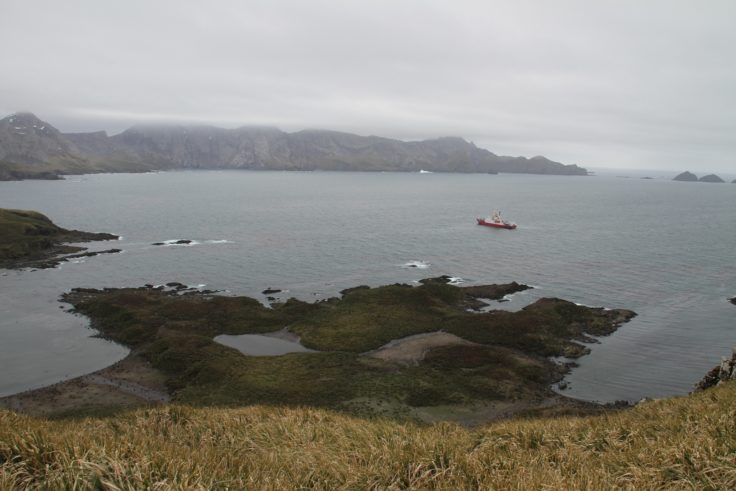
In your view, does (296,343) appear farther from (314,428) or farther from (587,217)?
(587,217)

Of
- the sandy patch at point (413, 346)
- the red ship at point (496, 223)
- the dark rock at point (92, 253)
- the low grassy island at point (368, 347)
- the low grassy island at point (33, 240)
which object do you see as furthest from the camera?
the red ship at point (496, 223)

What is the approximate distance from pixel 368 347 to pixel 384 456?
38274mm

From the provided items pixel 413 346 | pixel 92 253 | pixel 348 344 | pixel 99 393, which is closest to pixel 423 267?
pixel 413 346

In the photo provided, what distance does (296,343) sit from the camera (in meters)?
50.7

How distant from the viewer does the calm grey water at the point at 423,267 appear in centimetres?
4631

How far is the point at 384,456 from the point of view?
428 inches

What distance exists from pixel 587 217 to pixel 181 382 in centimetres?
14925

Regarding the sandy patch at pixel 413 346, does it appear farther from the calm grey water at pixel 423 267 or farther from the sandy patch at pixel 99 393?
the sandy patch at pixel 99 393

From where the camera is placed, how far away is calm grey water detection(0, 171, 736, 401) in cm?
4631

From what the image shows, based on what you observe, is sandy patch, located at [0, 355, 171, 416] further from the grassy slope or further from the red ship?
the red ship

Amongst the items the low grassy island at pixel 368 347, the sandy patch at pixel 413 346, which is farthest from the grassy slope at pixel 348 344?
the sandy patch at pixel 413 346

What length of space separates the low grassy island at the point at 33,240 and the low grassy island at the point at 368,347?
24991 mm

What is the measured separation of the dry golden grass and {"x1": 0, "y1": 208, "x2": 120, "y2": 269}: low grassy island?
82.4 m

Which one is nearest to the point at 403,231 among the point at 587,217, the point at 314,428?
the point at 587,217
